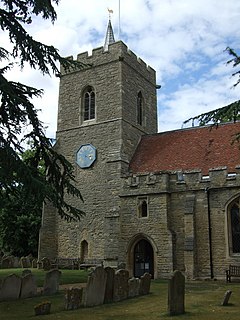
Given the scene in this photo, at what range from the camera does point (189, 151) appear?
22.5m

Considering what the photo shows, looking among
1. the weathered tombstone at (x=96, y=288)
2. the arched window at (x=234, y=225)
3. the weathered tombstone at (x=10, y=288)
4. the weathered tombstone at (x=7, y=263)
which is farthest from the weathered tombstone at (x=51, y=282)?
the weathered tombstone at (x=7, y=263)

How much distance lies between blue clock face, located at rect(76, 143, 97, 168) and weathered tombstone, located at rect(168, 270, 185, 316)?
14728mm

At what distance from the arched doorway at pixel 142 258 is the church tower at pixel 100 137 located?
0.87 meters

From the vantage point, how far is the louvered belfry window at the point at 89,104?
25250 millimetres

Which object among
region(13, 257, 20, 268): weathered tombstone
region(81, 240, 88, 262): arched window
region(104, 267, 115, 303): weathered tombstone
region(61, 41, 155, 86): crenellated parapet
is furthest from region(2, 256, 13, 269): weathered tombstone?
region(104, 267, 115, 303): weathered tombstone

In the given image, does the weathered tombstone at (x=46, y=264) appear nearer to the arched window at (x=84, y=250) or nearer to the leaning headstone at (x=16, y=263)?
the arched window at (x=84, y=250)

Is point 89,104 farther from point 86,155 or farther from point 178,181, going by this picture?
point 178,181

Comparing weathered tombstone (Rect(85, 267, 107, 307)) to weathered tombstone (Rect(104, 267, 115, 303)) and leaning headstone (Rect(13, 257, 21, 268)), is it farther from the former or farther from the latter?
leaning headstone (Rect(13, 257, 21, 268))

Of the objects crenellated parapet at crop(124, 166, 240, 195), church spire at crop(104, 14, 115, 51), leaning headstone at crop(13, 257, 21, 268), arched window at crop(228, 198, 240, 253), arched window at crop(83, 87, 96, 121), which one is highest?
church spire at crop(104, 14, 115, 51)

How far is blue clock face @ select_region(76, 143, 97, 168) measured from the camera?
23.7m

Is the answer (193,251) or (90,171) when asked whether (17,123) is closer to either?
(193,251)

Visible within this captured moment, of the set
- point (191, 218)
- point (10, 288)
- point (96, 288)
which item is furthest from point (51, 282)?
point (191, 218)

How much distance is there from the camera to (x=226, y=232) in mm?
18484

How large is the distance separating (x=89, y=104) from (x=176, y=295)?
17.8 metres
